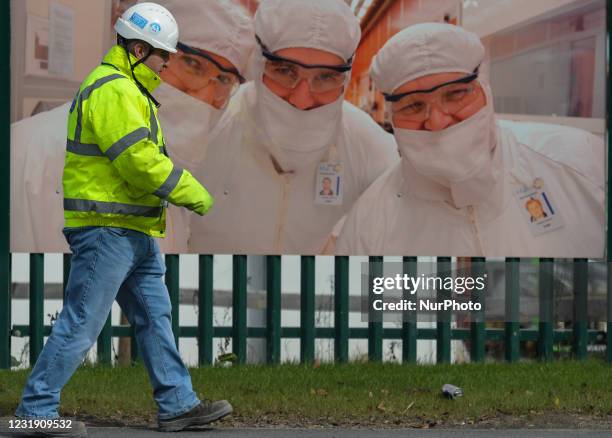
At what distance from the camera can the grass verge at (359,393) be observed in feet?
20.3

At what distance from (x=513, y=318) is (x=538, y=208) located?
81 cm

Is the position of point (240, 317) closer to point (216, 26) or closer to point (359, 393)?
point (359, 393)

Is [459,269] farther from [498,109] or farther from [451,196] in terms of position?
[498,109]

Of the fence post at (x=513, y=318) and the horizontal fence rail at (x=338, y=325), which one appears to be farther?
the fence post at (x=513, y=318)

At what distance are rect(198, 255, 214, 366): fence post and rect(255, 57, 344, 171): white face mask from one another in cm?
86

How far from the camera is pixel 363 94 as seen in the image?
8.24 meters

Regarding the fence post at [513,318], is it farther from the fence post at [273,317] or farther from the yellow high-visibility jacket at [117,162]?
the yellow high-visibility jacket at [117,162]

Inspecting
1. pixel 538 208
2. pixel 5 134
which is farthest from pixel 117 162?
pixel 538 208

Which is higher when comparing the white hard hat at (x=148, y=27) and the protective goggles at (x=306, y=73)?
the protective goggles at (x=306, y=73)

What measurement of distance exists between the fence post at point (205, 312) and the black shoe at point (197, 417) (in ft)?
8.66

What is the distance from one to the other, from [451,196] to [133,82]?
343 cm

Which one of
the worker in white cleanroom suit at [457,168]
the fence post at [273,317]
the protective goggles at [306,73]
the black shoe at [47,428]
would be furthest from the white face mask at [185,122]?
the black shoe at [47,428]

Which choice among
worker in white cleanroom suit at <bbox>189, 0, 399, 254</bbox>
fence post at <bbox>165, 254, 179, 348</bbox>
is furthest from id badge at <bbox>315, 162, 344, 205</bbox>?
fence post at <bbox>165, 254, 179, 348</bbox>

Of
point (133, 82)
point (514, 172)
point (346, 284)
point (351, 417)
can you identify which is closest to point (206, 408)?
point (351, 417)
